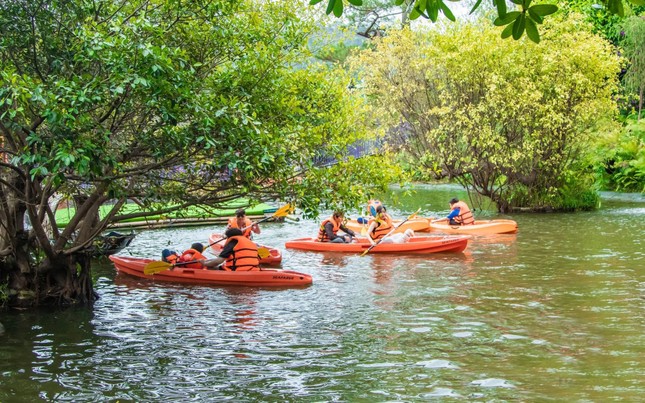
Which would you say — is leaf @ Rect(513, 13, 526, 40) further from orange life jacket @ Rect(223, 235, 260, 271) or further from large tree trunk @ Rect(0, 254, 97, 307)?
orange life jacket @ Rect(223, 235, 260, 271)

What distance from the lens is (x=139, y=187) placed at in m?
11.1

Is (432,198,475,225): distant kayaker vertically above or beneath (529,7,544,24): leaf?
beneath

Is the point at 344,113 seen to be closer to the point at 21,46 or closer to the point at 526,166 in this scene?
the point at 21,46

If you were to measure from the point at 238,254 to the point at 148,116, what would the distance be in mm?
4931

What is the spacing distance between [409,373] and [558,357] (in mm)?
1836

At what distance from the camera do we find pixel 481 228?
2092 centimetres

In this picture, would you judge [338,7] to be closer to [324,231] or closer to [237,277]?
[237,277]

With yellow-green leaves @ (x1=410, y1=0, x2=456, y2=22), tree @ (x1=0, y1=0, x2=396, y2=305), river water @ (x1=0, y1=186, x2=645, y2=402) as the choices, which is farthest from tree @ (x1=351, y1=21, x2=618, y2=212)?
yellow-green leaves @ (x1=410, y1=0, x2=456, y2=22)

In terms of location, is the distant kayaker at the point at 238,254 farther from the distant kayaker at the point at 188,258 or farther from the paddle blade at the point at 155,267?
the paddle blade at the point at 155,267

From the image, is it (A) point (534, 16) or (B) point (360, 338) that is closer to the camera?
(A) point (534, 16)

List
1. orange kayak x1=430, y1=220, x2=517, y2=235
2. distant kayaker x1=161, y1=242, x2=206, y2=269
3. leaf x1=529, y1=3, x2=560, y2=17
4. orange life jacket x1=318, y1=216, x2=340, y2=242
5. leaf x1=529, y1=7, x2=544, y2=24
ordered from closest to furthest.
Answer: leaf x1=529, y1=3, x2=560, y2=17 → leaf x1=529, y1=7, x2=544, y2=24 → distant kayaker x1=161, y1=242, x2=206, y2=269 → orange life jacket x1=318, y1=216, x2=340, y2=242 → orange kayak x1=430, y1=220, x2=517, y2=235

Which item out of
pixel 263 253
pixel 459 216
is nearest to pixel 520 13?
pixel 263 253

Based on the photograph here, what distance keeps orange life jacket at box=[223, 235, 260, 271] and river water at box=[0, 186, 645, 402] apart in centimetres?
66

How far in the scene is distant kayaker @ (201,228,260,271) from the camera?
14164mm
